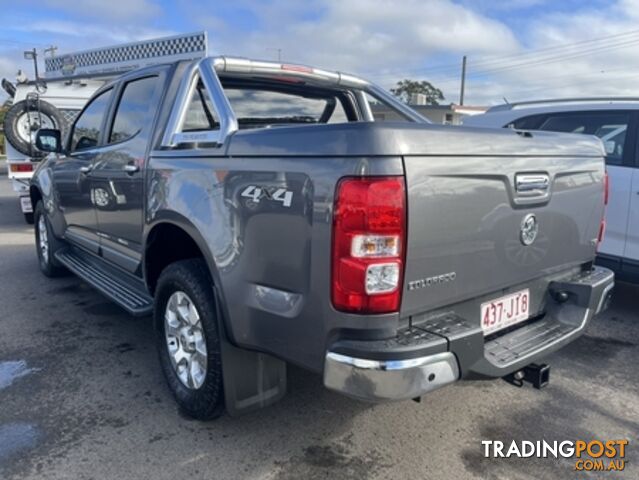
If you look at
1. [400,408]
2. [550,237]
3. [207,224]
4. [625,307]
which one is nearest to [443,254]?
[550,237]

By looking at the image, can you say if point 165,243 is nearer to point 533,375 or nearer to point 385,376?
point 385,376

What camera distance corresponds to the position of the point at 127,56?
960 cm

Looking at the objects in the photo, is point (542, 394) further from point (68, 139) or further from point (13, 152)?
point (13, 152)

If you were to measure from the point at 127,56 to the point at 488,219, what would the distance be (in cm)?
893

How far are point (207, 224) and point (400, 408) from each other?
1.57 m

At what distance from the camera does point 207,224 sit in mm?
2631

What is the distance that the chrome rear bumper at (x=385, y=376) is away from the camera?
2.02 metres

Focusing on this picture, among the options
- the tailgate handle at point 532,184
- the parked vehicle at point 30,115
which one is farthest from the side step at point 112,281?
the parked vehicle at point 30,115

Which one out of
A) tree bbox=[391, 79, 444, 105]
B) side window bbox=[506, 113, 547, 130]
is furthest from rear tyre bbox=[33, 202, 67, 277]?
tree bbox=[391, 79, 444, 105]

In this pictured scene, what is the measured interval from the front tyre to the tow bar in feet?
4.77

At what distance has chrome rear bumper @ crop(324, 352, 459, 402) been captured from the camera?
2.02 meters

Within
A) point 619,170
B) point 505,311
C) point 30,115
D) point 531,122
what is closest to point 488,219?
point 505,311

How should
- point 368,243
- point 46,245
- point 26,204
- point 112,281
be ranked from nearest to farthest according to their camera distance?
point 368,243
point 112,281
point 46,245
point 26,204

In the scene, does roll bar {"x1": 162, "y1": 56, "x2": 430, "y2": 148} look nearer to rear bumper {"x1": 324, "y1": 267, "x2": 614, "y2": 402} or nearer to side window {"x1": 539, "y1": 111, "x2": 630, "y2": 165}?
rear bumper {"x1": 324, "y1": 267, "x2": 614, "y2": 402}
